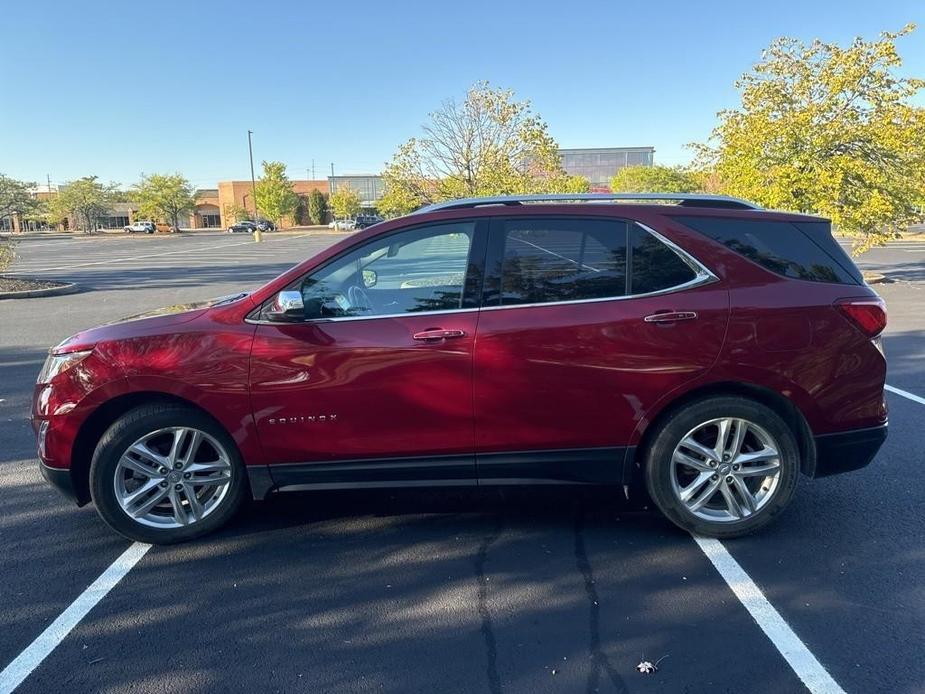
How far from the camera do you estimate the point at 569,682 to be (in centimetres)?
255

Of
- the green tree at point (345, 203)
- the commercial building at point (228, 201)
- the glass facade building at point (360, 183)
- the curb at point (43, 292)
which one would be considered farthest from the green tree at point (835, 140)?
the glass facade building at point (360, 183)

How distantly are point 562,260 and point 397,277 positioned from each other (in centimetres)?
91

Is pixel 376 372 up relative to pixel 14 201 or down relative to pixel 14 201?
down

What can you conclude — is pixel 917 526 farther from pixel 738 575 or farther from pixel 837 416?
pixel 738 575

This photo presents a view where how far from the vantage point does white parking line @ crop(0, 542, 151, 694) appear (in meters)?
2.65

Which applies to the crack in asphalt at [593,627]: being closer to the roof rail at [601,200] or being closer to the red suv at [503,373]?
the red suv at [503,373]

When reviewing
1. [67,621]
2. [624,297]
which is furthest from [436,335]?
[67,621]

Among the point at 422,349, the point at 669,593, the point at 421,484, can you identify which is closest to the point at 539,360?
the point at 422,349

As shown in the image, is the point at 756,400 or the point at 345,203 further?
the point at 345,203

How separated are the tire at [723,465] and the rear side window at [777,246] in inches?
30.0

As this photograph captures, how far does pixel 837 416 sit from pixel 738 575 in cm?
105

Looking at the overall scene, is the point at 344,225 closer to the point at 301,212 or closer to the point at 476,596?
the point at 301,212

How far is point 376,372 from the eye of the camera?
3.44 meters

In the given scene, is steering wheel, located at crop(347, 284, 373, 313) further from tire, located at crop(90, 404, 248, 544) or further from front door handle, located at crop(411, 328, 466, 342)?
tire, located at crop(90, 404, 248, 544)
